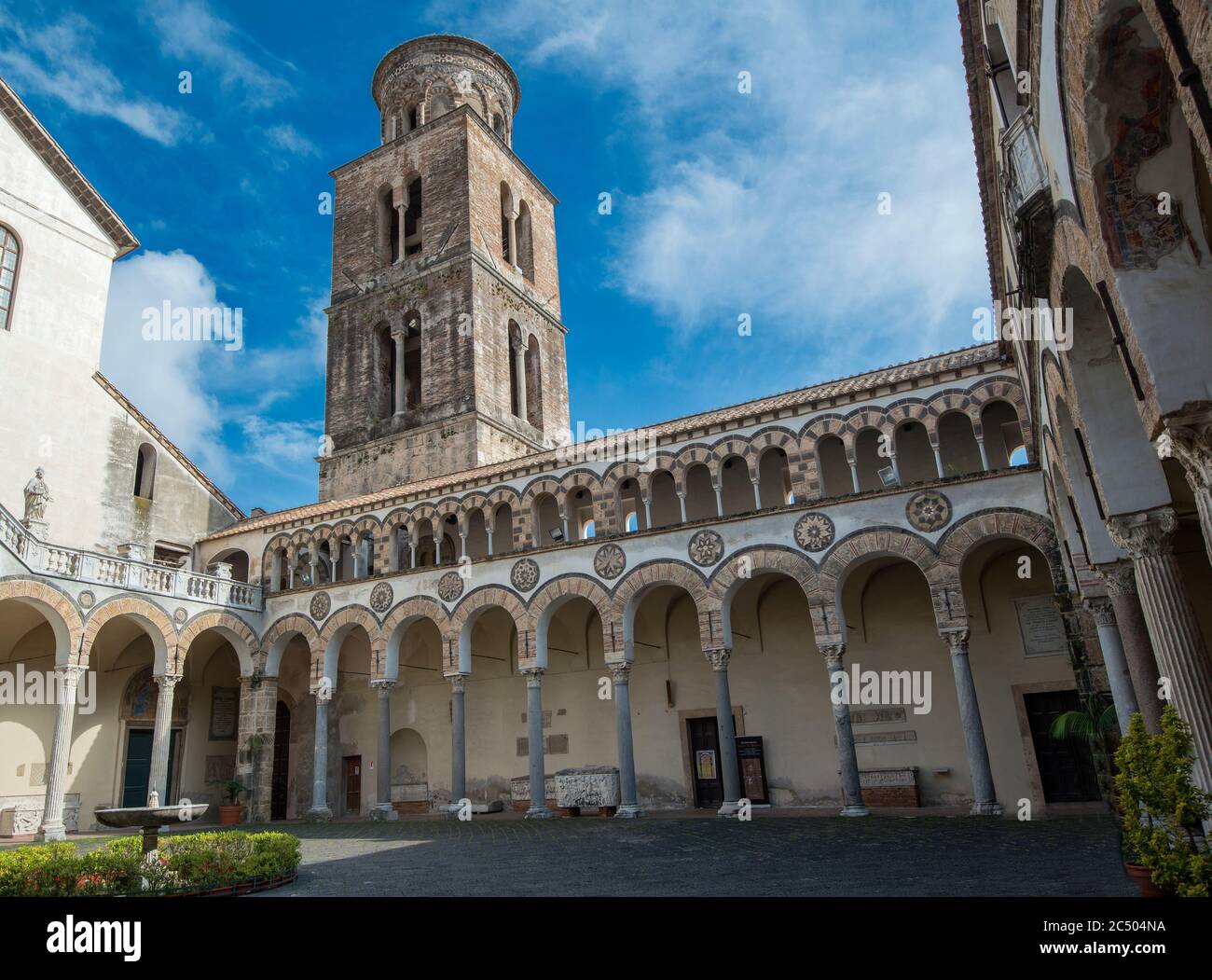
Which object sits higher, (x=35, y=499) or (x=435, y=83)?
(x=435, y=83)

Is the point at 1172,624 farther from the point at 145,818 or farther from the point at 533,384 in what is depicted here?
the point at 533,384

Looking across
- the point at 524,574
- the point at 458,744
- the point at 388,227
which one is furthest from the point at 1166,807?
the point at 388,227

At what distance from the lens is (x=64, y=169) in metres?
22.7

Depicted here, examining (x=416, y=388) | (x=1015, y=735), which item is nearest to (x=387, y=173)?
(x=416, y=388)

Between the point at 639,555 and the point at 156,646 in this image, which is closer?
the point at 639,555

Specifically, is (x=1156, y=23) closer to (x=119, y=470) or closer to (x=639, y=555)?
(x=639, y=555)

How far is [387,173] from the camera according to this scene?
101 feet

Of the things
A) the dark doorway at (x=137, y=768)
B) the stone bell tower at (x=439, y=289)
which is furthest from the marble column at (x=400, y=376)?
the dark doorway at (x=137, y=768)

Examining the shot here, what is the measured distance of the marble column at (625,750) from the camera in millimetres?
16109

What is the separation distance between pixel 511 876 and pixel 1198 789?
21.4 feet

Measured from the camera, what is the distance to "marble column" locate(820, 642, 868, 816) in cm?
1425

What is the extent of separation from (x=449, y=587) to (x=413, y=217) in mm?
17811

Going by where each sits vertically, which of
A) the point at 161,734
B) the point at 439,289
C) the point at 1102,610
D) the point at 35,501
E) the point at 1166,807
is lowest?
the point at 1166,807

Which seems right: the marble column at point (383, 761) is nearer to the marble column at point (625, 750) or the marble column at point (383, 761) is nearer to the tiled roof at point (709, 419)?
the tiled roof at point (709, 419)
